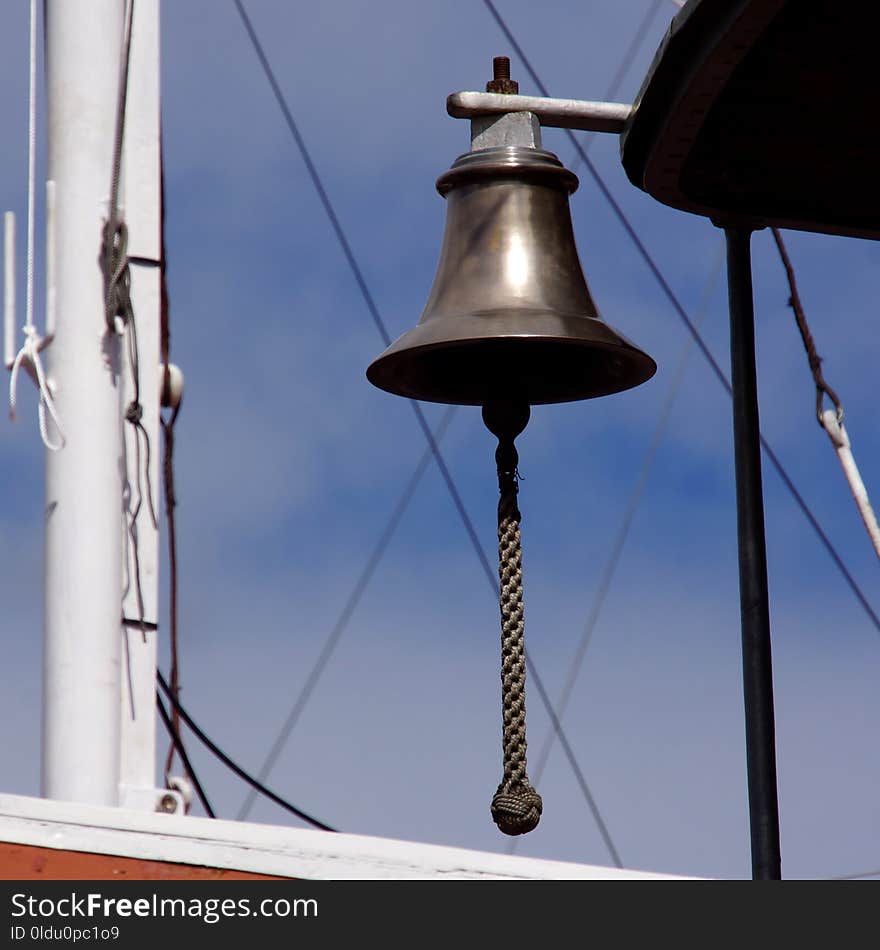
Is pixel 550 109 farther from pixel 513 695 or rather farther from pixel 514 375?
pixel 513 695

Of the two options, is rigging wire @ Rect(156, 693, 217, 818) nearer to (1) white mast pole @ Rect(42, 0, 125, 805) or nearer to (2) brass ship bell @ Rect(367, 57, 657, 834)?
(1) white mast pole @ Rect(42, 0, 125, 805)

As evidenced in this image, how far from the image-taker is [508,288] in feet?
19.2

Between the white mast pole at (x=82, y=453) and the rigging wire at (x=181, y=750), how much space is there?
0.46 m

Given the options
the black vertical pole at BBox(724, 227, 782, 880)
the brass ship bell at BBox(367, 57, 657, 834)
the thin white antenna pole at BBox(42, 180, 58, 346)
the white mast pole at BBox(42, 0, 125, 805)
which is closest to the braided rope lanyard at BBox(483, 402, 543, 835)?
the brass ship bell at BBox(367, 57, 657, 834)

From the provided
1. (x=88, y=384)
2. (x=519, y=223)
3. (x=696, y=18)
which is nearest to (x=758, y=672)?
(x=519, y=223)

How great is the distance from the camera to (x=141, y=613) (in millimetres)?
7141

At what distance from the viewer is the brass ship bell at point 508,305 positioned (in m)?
5.76

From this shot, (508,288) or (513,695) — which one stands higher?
(508,288)

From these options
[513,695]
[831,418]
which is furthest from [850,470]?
[513,695]

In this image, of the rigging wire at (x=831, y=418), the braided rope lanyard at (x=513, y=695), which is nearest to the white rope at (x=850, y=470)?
the rigging wire at (x=831, y=418)

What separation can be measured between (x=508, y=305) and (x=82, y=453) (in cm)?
167

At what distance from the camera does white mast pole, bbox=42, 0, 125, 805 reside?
6.83 metres

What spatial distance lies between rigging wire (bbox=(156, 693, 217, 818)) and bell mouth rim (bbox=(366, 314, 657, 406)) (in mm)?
1769
